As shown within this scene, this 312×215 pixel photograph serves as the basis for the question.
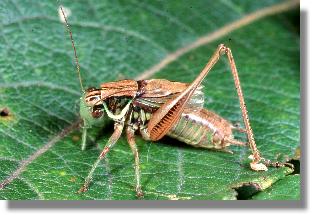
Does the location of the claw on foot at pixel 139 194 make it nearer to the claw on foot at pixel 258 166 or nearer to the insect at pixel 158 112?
the insect at pixel 158 112

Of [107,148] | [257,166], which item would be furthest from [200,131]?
[107,148]

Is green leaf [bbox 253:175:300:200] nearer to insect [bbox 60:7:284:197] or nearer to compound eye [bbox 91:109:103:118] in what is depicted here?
insect [bbox 60:7:284:197]

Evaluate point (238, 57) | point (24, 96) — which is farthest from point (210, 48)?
point (24, 96)

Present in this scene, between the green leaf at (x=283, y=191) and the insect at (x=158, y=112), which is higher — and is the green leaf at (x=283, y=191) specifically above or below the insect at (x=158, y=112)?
below

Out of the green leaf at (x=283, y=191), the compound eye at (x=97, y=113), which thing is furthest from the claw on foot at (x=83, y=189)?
the green leaf at (x=283, y=191)

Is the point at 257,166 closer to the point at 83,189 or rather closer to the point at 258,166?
the point at 258,166
